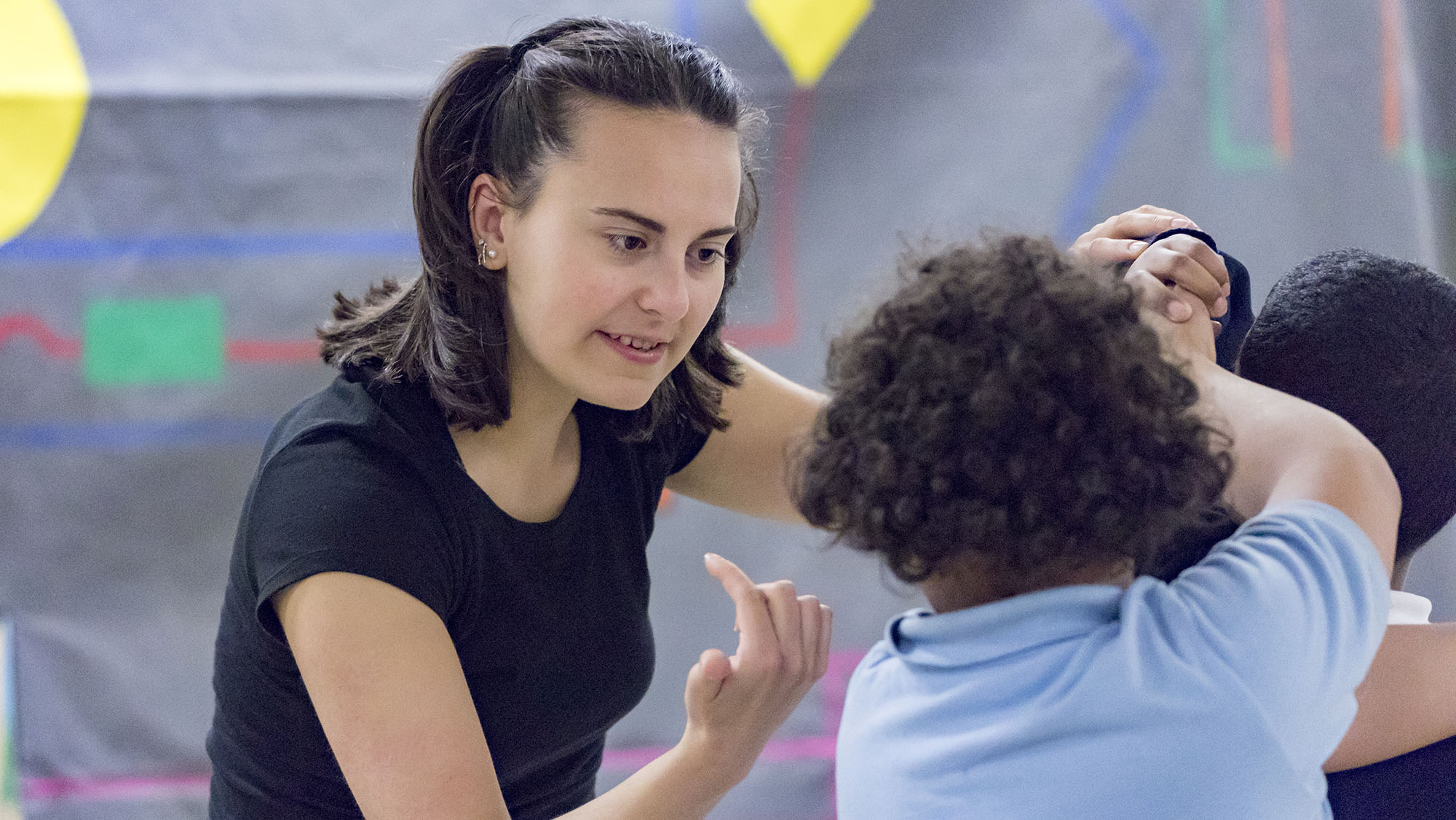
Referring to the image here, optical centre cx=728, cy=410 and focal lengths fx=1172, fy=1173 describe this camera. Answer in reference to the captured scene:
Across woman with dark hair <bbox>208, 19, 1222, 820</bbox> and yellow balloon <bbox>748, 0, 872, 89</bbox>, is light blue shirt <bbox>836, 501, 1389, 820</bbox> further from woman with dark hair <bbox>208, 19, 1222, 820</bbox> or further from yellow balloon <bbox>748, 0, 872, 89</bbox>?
yellow balloon <bbox>748, 0, 872, 89</bbox>

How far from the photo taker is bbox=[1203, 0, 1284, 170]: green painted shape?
1.55 m

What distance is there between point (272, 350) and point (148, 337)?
0.16 m

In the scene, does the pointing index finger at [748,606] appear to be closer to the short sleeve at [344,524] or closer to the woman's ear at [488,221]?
the short sleeve at [344,524]

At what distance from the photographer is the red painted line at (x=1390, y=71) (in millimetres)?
1539

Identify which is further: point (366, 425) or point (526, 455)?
point (526, 455)

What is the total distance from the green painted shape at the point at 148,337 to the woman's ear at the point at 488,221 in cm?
81

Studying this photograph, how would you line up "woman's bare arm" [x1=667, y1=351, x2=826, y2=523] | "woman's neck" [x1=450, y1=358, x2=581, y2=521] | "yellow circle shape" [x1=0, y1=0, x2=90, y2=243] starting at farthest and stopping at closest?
"yellow circle shape" [x1=0, y1=0, x2=90, y2=243] → "woman's bare arm" [x1=667, y1=351, x2=826, y2=523] → "woman's neck" [x1=450, y1=358, x2=581, y2=521]

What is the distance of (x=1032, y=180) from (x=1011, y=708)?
1182 millimetres

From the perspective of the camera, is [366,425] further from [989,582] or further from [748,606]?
[989,582]

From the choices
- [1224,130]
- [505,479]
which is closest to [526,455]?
[505,479]

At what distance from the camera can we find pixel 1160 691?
1.54ft

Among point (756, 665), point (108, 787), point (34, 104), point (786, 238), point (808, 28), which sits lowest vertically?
point (756, 665)

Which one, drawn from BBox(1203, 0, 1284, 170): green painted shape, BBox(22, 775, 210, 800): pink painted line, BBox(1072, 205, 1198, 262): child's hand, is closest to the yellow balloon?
BBox(1203, 0, 1284, 170): green painted shape

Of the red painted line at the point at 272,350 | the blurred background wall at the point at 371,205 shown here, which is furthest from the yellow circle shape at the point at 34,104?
the red painted line at the point at 272,350
